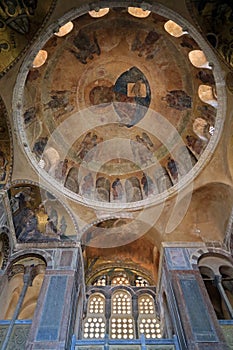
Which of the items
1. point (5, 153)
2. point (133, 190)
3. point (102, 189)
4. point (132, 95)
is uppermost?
point (132, 95)

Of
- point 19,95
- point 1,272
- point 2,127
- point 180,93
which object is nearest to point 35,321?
point 1,272

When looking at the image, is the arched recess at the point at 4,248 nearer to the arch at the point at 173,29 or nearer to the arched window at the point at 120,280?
the arched window at the point at 120,280

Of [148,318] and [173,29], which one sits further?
[148,318]

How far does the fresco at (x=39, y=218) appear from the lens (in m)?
12.5

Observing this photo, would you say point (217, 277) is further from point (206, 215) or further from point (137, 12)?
point (137, 12)

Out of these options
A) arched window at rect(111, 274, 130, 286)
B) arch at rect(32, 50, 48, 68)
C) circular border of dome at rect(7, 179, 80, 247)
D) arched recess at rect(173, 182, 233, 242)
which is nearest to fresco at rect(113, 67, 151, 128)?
arch at rect(32, 50, 48, 68)

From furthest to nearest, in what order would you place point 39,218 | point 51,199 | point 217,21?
point 39,218 < point 51,199 < point 217,21

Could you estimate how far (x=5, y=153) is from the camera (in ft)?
38.5

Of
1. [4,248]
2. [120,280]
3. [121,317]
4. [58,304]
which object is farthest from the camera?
[120,280]

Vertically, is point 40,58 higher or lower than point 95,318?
higher

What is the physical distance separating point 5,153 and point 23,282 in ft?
17.8

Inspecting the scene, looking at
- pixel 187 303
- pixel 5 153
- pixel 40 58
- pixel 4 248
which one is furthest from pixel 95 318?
pixel 40 58

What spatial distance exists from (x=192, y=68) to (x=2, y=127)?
8334 mm

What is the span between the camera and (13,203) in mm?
11969
